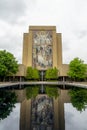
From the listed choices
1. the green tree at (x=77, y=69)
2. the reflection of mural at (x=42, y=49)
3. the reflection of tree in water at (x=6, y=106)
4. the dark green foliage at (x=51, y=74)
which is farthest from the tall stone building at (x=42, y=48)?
the reflection of tree in water at (x=6, y=106)

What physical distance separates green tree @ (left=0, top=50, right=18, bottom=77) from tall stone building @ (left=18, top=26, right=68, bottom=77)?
2468cm

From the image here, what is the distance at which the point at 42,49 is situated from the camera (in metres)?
82.9

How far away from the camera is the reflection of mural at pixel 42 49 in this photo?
3228 inches

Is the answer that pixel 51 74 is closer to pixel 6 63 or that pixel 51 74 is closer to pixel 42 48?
pixel 42 48

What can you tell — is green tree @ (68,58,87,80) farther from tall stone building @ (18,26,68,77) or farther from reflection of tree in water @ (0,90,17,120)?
reflection of tree in water @ (0,90,17,120)

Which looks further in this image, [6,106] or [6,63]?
[6,63]

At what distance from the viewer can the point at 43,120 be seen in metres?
8.07

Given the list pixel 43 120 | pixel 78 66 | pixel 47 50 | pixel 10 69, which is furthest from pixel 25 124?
pixel 47 50

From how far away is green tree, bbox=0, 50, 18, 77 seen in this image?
49394 millimetres

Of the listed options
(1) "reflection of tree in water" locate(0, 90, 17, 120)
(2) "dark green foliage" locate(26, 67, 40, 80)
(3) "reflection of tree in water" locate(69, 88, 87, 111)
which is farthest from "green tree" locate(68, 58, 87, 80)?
(1) "reflection of tree in water" locate(0, 90, 17, 120)

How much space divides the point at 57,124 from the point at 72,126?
639mm

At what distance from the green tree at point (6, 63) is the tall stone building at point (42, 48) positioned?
24.7 metres

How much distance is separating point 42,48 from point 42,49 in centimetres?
43

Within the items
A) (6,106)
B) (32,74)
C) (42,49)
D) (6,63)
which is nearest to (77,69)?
(6,63)
